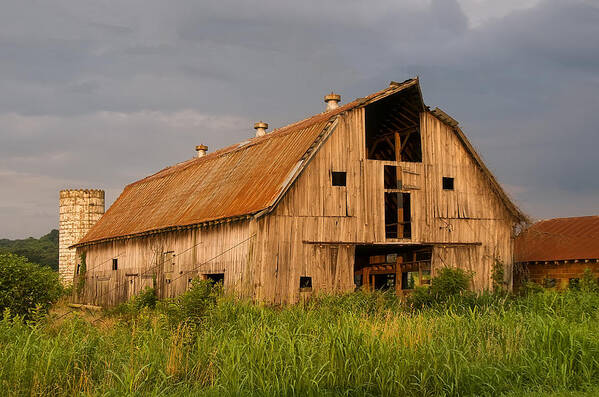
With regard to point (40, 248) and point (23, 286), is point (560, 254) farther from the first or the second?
point (40, 248)

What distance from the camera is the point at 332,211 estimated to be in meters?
20.6

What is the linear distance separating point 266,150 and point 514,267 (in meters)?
9.76

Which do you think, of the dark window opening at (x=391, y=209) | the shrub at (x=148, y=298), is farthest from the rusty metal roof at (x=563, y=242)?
the shrub at (x=148, y=298)

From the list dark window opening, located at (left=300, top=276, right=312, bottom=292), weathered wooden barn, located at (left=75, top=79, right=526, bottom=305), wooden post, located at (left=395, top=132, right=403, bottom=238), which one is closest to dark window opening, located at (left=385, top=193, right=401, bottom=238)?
weathered wooden barn, located at (left=75, top=79, right=526, bottom=305)

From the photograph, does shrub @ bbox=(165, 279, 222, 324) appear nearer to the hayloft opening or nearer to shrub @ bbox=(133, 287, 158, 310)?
shrub @ bbox=(133, 287, 158, 310)

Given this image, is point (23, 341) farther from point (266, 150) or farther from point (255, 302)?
point (266, 150)

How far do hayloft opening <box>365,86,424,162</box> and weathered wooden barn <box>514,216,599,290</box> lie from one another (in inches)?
199

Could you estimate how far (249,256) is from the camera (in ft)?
63.9

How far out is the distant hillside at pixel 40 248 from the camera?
55.9 metres

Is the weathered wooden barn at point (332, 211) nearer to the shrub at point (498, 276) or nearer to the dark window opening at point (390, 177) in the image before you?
the dark window opening at point (390, 177)

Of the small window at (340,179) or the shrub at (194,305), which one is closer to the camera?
the shrub at (194,305)

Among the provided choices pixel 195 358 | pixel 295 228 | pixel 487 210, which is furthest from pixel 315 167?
pixel 195 358

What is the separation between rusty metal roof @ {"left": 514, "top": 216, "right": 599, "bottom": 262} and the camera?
24.5 metres

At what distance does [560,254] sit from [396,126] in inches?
300
